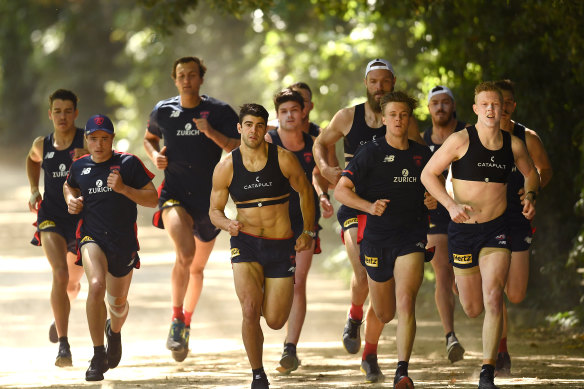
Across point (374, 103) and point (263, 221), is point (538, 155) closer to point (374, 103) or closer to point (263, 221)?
point (374, 103)

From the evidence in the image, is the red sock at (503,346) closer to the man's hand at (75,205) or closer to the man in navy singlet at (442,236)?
the man in navy singlet at (442,236)

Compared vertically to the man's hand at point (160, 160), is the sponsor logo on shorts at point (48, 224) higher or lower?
lower

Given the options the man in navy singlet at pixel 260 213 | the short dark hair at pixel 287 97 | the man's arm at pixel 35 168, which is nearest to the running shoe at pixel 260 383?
the man in navy singlet at pixel 260 213

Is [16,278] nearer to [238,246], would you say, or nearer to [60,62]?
[238,246]

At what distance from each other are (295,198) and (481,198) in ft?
8.16

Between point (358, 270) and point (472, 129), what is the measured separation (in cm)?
210

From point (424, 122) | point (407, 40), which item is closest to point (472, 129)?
point (424, 122)

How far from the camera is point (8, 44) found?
52625mm

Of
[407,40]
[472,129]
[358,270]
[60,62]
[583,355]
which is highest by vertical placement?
[60,62]

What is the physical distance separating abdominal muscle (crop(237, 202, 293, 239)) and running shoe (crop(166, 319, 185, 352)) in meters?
2.53

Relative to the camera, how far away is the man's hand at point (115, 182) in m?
10.3

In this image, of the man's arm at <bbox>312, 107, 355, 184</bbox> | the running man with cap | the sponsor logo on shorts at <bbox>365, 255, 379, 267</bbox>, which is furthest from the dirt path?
the man's arm at <bbox>312, 107, 355, 184</bbox>

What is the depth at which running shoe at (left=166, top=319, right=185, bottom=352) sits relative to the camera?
11.9 metres

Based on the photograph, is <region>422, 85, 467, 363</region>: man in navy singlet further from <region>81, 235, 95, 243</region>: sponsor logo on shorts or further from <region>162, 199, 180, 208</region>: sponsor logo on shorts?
<region>81, 235, 95, 243</region>: sponsor logo on shorts
